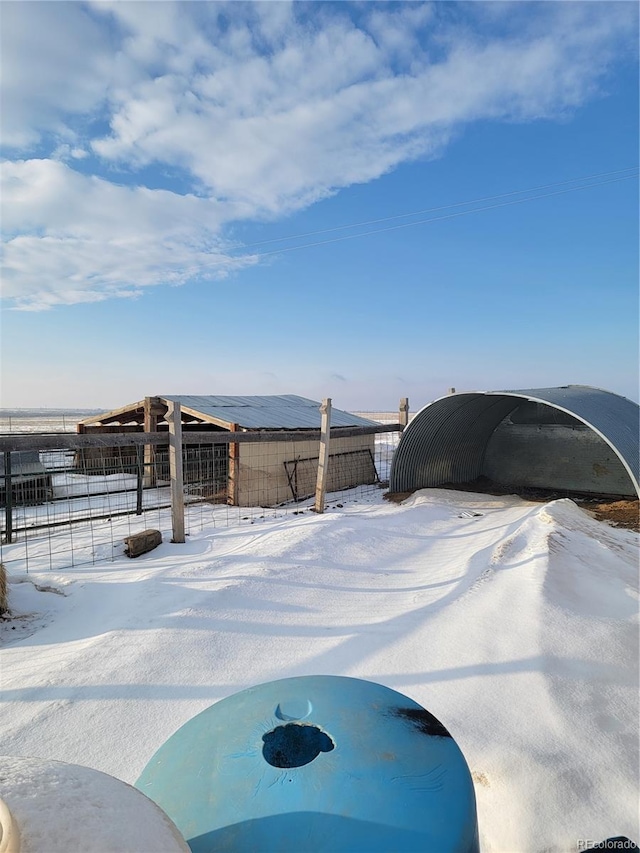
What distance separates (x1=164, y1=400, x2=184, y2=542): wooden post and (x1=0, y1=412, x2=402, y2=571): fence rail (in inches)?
0.7

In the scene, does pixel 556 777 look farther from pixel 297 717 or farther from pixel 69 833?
pixel 69 833

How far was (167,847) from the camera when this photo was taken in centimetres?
116

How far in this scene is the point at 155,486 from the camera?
1257 centimetres

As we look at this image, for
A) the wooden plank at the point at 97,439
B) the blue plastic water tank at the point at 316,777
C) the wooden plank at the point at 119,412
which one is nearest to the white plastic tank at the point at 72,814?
the blue plastic water tank at the point at 316,777

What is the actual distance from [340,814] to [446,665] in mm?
2244

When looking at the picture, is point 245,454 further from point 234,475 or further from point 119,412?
point 119,412

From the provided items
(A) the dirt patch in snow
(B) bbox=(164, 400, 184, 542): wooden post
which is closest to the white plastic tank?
(B) bbox=(164, 400, 184, 542): wooden post

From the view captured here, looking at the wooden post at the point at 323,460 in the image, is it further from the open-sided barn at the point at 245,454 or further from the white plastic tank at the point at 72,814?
the white plastic tank at the point at 72,814

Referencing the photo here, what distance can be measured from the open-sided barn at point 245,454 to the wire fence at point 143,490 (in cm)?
3

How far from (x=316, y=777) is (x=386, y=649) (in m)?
2.29

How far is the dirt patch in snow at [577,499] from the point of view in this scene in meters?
8.48

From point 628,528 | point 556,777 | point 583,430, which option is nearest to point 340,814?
point 556,777

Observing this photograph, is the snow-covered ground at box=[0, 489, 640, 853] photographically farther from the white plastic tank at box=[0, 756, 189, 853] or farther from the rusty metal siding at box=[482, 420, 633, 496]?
the rusty metal siding at box=[482, 420, 633, 496]

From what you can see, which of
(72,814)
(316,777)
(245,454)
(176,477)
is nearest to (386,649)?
(316,777)
